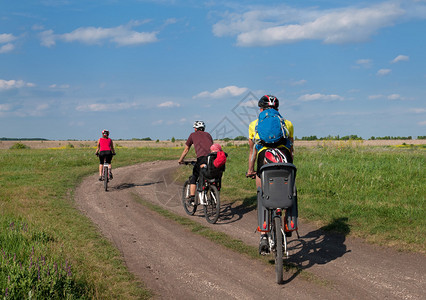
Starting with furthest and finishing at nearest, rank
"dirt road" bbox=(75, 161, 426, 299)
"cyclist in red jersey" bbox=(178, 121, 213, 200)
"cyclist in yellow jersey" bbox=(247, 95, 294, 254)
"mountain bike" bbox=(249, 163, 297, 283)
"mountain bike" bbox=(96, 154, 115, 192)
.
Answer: "mountain bike" bbox=(96, 154, 115, 192) < "cyclist in red jersey" bbox=(178, 121, 213, 200) < "cyclist in yellow jersey" bbox=(247, 95, 294, 254) < "mountain bike" bbox=(249, 163, 297, 283) < "dirt road" bbox=(75, 161, 426, 299)

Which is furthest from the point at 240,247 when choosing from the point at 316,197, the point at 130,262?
the point at 316,197

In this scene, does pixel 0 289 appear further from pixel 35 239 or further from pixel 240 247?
pixel 240 247

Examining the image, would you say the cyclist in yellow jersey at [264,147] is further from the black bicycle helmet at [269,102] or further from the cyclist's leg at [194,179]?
the cyclist's leg at [194,179]

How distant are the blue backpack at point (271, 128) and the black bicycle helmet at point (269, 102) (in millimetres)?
300

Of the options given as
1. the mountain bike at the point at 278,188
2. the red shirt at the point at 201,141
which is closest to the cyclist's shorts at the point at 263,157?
the mountain bike at the point at 278,188

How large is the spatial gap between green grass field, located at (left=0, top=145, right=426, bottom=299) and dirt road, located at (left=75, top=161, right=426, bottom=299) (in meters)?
0.48

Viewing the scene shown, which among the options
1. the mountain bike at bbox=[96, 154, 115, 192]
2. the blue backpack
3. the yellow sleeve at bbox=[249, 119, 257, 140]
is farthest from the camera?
the mountain bike at bbox=[96, 154, 115, 192]

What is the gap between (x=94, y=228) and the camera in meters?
9.95

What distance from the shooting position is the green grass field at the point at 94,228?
5285mm

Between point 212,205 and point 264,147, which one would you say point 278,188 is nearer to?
point 264,147

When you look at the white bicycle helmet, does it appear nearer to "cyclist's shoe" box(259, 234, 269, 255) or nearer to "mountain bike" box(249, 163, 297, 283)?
"cyclist's shoe" box(259, 234, 269, 255)

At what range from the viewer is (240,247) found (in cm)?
799

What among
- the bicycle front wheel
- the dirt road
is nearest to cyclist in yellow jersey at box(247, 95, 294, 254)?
the dirt road

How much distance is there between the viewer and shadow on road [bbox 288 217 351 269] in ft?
23.7
